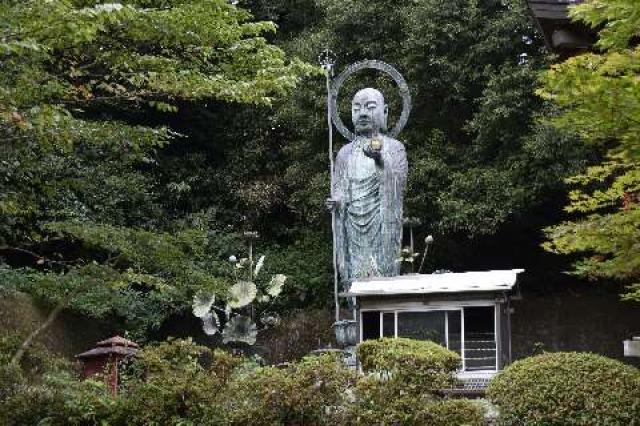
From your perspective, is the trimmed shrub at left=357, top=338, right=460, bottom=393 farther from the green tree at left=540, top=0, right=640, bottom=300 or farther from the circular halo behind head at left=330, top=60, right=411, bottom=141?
the circular halo behind head at left=330, top=60, right=411, bottom=141

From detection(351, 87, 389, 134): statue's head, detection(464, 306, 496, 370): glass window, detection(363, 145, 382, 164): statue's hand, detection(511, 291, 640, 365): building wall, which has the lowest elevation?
detection(511, 291, 640, 365): building wall

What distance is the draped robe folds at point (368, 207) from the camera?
614 inches

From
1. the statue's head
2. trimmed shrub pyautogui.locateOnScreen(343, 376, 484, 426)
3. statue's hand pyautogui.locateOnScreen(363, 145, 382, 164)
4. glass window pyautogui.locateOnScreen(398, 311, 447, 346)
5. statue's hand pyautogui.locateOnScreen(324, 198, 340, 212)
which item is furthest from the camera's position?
the statue's head

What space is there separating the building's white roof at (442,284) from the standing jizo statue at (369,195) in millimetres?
3038

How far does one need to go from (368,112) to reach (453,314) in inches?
198

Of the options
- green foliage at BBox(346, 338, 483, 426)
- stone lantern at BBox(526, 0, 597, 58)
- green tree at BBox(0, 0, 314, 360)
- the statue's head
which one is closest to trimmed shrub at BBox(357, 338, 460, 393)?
green foliage at BBox(346, 338, 483, 426)

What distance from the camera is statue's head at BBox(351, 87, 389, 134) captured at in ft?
51.6


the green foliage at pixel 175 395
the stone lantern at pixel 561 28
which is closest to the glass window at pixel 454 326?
the stone lantern at pixel 561 28

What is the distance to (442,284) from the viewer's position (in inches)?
469

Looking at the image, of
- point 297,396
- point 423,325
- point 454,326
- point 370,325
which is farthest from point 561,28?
point 297,396

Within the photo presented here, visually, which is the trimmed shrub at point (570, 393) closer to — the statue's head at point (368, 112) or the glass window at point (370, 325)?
the glass window at point (370, 325)

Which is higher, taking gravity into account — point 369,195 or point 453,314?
point 369,195

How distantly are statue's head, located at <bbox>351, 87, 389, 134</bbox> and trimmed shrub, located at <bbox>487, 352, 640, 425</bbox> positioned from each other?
8342 millimetres

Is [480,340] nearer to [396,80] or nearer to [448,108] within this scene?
[396,80]
